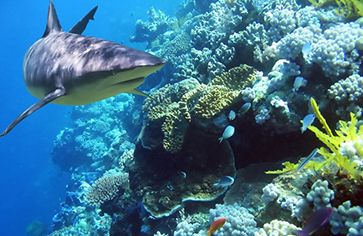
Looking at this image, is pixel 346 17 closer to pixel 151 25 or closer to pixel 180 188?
pixel 180 188

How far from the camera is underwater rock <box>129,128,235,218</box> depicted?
4680mm

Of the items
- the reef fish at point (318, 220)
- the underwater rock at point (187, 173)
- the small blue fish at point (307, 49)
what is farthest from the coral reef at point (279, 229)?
the small blue fish at point (307, 49)

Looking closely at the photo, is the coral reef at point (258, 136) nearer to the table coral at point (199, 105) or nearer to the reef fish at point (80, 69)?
the table coral at point (199, 105)

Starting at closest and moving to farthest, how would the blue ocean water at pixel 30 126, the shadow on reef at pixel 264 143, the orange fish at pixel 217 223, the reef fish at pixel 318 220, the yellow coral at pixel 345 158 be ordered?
the reef fish at pixel 318 220 → the yellow coral at pixel 345 158 → the orange fish at pixel 217 223 → the shadow on reef at pixel 264 143 → the blue ocean water at pixel 30 126

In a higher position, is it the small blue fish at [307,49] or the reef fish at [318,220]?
the small blue fish at [307,49]

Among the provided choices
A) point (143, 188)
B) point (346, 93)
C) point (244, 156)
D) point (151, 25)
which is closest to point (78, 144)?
point (151, 25)

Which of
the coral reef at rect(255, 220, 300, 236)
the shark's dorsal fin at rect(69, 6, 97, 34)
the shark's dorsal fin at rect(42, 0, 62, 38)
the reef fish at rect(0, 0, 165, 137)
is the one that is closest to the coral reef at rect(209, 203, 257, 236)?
the coral reef at rect(255, 220, 300, 236)

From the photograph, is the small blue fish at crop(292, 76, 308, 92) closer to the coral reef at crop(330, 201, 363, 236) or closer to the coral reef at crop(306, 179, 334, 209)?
the coral reef at crop(306, 179, 334, 209)

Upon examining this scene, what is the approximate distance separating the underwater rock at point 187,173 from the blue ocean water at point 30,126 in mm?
20860

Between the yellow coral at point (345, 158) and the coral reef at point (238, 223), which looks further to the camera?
the coral reef at point (238, 223)

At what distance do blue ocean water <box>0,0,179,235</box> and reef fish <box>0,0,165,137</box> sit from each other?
2186cm

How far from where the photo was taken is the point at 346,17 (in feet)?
15.1

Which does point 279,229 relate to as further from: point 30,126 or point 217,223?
point 30,126

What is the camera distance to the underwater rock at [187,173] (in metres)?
4.68
